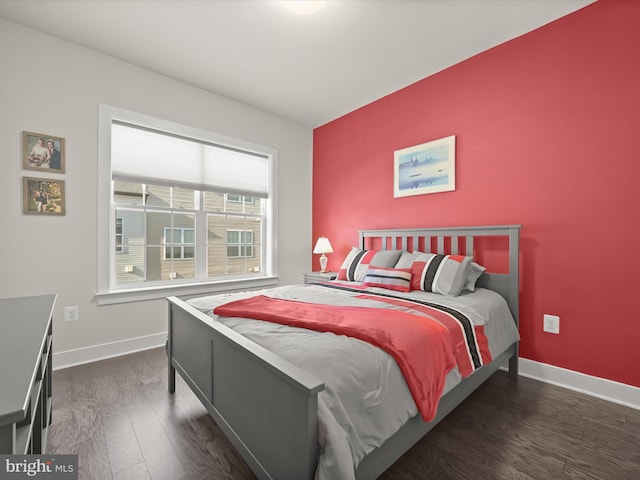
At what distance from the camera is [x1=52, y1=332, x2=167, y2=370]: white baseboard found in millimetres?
2537

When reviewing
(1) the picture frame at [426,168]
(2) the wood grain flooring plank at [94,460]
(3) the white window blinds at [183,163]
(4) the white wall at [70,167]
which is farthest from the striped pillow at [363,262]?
(2) the wood grain flooring plank at [94,460]

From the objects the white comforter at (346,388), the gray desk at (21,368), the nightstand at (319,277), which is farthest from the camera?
the nightstand at (319,277)

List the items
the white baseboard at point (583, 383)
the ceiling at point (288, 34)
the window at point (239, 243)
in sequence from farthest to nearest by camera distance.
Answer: the window at point (239, 243) → the ceiling at point (288, 34) → the white baseboard at point (583, 383)

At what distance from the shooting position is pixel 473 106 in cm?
276

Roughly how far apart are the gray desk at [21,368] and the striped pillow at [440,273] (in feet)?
7.58

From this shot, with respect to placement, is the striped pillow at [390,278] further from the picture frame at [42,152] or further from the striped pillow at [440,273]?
the picture frame at [42,152]

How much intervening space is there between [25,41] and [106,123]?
737mm

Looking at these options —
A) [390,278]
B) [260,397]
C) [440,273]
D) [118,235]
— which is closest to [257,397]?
[260,397]

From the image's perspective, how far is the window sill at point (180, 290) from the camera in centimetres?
278

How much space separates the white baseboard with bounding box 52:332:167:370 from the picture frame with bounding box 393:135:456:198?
9.67ft

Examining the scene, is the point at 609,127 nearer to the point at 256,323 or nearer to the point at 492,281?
the point at 492,281

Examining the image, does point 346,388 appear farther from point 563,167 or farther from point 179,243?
point 179,243

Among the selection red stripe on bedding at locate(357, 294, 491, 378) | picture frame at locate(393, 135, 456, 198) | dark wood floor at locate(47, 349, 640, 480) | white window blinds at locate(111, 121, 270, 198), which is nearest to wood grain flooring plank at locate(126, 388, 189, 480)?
dark wood floor at locate(47, 349, 640, 480)

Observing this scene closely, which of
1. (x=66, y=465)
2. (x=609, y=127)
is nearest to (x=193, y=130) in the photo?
(x=66, y=465)
